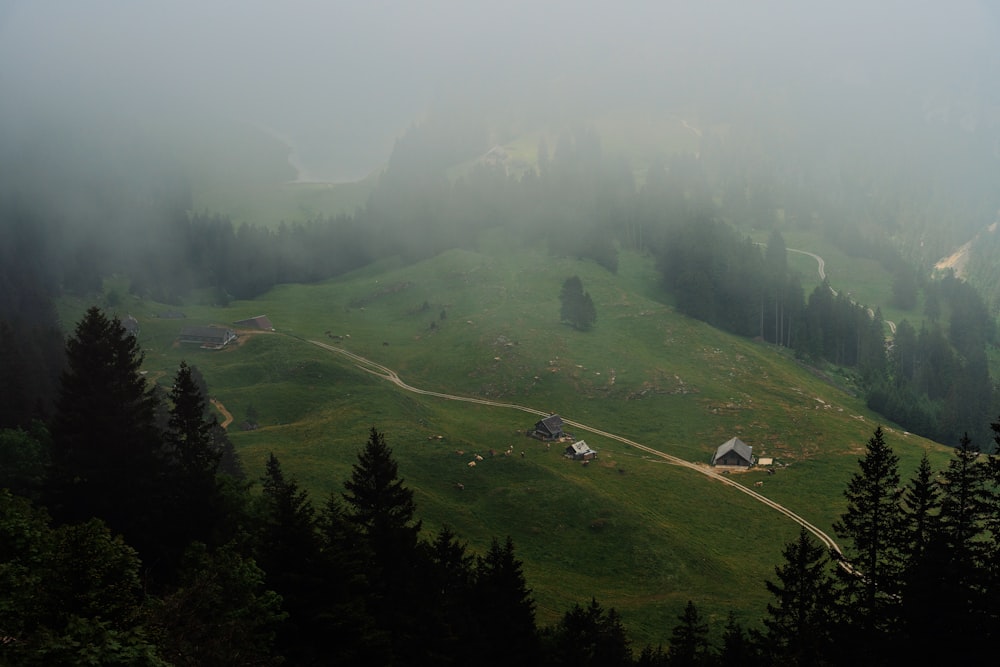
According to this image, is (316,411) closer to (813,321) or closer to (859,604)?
(859,604)

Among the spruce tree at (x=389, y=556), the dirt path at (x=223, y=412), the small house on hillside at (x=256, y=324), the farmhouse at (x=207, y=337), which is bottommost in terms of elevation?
the spruce tree at (x=389, y=556)

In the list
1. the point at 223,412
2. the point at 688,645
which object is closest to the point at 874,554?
the point at 688,645

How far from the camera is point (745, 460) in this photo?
369 feet

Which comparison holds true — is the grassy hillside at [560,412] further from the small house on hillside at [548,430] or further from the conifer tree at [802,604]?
the conifer tree at [802,604]

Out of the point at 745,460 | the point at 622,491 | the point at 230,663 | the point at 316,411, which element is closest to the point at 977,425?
the point at 745,460

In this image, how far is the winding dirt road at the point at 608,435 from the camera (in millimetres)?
94688

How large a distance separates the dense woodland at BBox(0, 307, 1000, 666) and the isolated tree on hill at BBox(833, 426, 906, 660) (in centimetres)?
12

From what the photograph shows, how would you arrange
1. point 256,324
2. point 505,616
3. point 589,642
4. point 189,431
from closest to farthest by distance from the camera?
1. point 505,616
2. point 189,431
3. point 589,642
4. point 256,324

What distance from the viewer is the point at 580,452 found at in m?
109

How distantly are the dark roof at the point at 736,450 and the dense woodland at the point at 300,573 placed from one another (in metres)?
62.8

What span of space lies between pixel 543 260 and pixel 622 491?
109781mm

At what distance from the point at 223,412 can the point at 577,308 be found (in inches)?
3242

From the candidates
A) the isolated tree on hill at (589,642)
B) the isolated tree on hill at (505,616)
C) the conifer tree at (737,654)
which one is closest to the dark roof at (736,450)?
the isolated tree on hill at (589,642)

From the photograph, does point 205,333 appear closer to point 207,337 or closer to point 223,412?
point 207,337
